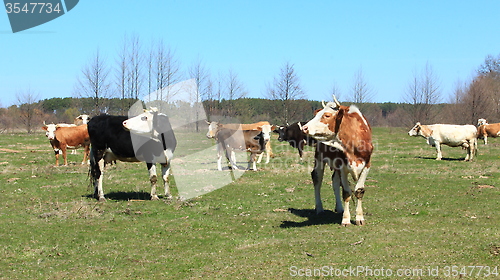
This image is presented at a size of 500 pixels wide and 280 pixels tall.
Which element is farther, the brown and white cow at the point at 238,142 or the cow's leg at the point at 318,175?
the brown and white cow at the point at 238,142

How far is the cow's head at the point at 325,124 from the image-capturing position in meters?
10.7

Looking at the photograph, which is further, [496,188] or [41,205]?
[496,188]

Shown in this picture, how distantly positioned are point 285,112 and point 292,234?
1834 inches

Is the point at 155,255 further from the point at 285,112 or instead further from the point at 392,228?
the point at 285,112

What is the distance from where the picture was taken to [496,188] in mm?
16938

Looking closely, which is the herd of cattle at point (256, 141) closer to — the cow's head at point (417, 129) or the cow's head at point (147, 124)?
the cow's head at point (147, 124)

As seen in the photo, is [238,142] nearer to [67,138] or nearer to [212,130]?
[212,130]

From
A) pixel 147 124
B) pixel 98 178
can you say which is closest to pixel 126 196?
pixel 98 178

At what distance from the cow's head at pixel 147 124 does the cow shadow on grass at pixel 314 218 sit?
548 cm

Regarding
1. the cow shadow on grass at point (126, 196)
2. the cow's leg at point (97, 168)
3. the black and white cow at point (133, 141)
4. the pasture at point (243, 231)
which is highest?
the black and white cow at point (133, 141)

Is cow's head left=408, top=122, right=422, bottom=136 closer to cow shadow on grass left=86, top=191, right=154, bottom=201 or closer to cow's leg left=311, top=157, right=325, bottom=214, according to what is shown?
cow shadow on grass left=86, top=191, right=154, bottom=201

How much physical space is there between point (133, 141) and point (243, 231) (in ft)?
20.5

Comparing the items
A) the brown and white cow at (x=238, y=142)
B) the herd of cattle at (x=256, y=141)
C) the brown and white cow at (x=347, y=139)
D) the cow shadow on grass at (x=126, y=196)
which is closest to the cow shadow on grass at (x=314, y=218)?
the herd of cattle at (x=256, y=141)

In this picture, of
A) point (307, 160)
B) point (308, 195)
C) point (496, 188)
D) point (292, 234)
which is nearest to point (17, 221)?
point (292, 234)
